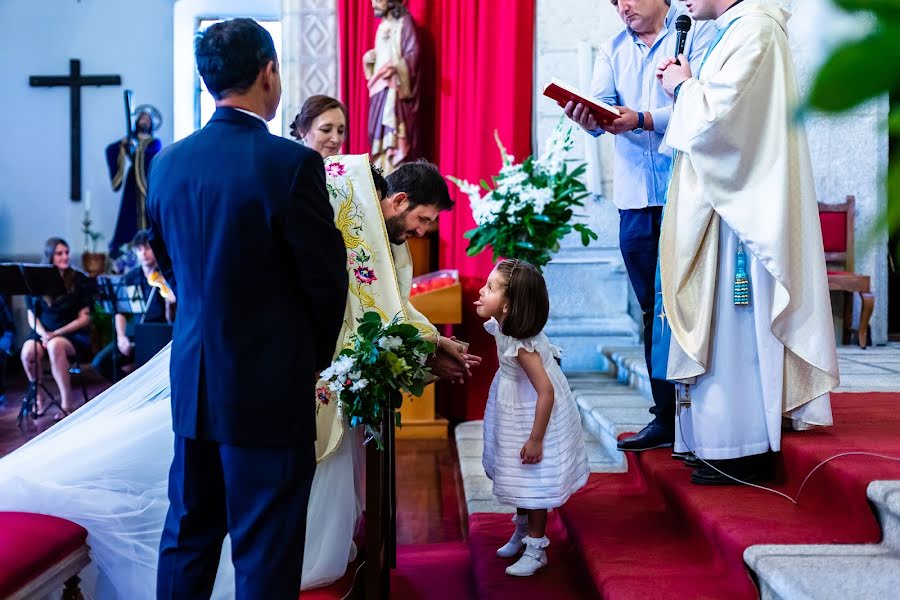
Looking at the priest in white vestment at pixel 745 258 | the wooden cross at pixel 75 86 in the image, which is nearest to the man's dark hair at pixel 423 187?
the priest in white vestment at pixel 745 258

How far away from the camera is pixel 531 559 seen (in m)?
2.86

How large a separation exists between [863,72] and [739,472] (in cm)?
255

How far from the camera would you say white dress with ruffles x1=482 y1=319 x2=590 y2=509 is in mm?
2705

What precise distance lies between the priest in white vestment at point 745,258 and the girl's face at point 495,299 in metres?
0.51

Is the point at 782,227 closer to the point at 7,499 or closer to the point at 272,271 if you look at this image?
the point at 272,271

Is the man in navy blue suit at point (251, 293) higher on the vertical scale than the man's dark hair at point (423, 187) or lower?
lower

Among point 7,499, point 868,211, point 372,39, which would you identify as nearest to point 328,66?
point 372,39

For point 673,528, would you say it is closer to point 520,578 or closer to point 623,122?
point 520,578

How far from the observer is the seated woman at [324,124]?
2990 mm

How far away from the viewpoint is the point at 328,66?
6.69 m

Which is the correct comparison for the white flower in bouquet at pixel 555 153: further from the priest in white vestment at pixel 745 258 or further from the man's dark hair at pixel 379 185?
the man's dark hair at pixel 379 185

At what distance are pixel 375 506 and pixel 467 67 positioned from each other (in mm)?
4447

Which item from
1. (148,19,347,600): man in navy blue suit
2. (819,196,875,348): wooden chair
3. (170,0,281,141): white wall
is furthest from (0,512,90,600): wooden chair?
(170,0,281,141): white wall

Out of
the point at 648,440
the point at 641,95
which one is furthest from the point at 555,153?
the point at 648,440
